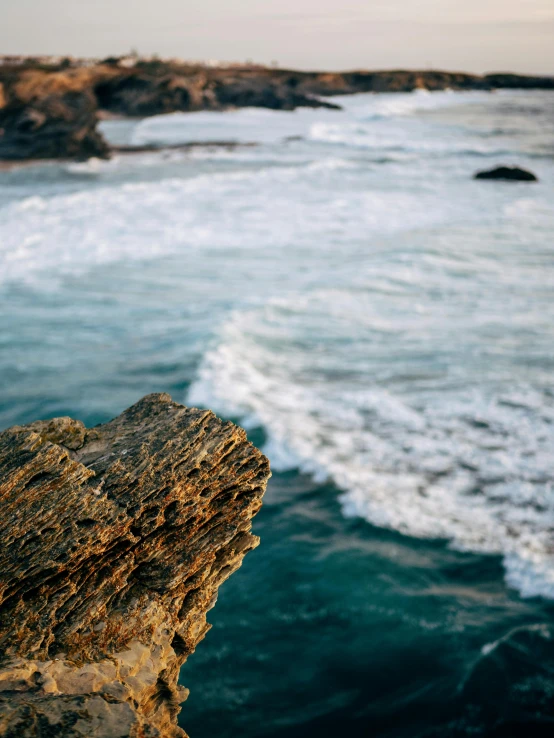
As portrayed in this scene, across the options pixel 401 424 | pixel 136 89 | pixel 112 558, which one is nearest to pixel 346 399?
pixel 401 424

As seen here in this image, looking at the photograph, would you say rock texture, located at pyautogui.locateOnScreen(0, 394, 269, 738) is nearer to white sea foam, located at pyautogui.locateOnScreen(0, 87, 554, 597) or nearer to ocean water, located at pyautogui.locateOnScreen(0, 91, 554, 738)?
ocean water, located at pyautogui.locateOnScreen(0, 91, 554, 738)

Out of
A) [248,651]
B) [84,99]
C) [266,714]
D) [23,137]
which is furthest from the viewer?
[84,99]

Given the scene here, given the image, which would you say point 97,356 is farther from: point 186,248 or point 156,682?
point 156,682

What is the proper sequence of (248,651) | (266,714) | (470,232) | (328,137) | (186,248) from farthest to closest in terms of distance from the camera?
(328,137) → (470,232) → (186,248) → (248,651) → (266,714)

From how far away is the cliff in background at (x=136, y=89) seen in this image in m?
41.1

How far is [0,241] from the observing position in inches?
777

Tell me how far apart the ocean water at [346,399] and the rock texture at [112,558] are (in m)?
2.04

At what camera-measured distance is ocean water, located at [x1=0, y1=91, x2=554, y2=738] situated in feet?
19.0

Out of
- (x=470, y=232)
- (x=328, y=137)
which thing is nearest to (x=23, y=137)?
(x=328, y=137)

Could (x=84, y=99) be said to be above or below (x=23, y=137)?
above

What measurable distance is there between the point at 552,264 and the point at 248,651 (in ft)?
45.4

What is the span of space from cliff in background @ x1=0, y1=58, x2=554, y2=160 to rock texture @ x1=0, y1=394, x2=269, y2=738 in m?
39.4

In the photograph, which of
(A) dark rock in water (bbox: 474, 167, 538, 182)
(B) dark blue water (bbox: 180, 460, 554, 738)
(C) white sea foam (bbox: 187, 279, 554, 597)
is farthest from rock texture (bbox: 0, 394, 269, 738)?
(A) dark rock in water (bbox: 474, 167, 538, 182)

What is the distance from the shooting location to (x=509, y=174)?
99.1ft
